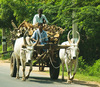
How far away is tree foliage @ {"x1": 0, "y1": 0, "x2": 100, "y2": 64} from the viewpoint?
12.4 metres

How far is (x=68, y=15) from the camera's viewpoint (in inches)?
523

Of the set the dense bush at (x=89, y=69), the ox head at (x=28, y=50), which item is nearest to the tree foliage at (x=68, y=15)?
the dense bush at (x=89, y=69)

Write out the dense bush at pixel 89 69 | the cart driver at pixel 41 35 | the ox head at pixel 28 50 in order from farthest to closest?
the dense bush at pixel 89 69 → the cart driver at pixel 41 35 → the ox head at pixel 28 50

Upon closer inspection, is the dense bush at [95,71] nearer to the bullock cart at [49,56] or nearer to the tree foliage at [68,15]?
the tree foliage at [68,15]

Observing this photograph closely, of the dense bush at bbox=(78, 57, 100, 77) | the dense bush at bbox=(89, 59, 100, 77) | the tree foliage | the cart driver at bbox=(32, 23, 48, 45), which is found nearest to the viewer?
the cart driver at bbox=(32, 23, 48, 45)

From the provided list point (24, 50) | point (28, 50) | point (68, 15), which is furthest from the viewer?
point (68, 15)

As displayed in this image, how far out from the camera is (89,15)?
1212 centimetres

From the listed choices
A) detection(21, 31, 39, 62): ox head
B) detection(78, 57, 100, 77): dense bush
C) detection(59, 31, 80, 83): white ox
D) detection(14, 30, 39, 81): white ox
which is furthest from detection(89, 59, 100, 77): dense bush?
detection(21, 31, 39, 62): ox head

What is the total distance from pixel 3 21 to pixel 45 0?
506cm

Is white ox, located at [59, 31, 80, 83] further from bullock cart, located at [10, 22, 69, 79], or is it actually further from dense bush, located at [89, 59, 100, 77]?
dense bush, located at [89, 59, 100, 77]

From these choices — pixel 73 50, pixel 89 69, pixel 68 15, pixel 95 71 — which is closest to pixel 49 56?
pixel 73 50

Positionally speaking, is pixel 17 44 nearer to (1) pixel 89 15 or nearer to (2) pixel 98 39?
(1) pixel 89 15

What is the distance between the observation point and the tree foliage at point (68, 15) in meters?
12.4

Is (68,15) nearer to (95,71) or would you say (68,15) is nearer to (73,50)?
(95,71)
